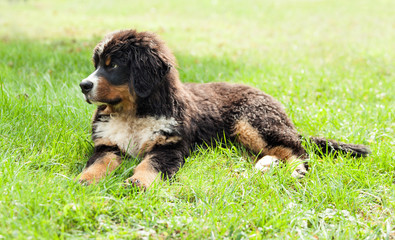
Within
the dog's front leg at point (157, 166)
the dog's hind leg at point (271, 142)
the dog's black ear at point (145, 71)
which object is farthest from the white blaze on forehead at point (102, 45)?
the dog's hind leg at point (271, 142)

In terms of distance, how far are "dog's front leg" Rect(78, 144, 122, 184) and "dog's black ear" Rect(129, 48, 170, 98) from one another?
64 centimetres

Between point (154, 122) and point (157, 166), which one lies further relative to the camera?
point (154, 122)

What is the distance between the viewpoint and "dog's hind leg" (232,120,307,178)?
4.16m

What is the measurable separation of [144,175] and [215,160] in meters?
0.89

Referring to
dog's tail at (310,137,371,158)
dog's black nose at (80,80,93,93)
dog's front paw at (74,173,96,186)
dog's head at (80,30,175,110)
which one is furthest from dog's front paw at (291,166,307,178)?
dog's black nose at (80,80,93,93)

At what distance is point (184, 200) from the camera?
324 cm

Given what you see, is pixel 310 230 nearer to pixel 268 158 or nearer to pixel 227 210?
pixel 227 210

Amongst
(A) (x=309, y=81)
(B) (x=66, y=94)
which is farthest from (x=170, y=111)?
(A) (x=309, y=81)

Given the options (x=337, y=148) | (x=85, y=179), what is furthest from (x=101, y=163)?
(x=337, y=148)

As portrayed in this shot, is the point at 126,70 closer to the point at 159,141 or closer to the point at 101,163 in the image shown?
the point at 159,141

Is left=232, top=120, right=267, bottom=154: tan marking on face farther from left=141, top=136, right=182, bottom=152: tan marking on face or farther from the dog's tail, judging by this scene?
left=141, top=136, right=182, bottom=152: tan marking on face

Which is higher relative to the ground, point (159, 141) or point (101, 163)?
point (159, 141)

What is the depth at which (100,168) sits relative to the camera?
3.56m

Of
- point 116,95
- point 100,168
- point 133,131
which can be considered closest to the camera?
point 100,168
